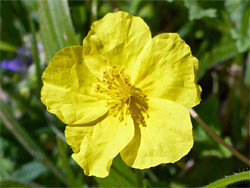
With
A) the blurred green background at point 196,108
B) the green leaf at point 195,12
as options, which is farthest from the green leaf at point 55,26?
the green leaf at point 195,12

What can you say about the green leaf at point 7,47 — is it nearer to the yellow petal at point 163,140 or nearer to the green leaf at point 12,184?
the green leaf at point 12,184

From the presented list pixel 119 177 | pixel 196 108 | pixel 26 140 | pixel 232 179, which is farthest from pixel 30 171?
pixel 232 179

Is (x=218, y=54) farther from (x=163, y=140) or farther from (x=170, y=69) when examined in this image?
(x=163, y=140)

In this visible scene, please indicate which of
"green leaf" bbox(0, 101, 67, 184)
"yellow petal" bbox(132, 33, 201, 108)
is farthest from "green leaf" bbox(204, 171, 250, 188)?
"green leaf" bbox(0, 101, 67, 184)

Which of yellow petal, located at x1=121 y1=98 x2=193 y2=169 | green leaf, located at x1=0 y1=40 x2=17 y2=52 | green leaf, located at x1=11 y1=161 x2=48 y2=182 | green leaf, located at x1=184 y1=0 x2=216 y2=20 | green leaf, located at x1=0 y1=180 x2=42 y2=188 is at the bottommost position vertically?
green leaf, located at x1=11 y1=161 x2=48 y2=182

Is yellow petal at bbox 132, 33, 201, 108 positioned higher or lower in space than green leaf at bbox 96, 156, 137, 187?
higher

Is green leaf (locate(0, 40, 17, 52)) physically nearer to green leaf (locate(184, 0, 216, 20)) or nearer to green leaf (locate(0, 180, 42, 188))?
green leaf (locate(0, 180, 42, 188))

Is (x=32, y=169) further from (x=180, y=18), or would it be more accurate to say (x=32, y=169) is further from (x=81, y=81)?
(x=180, y=18)
